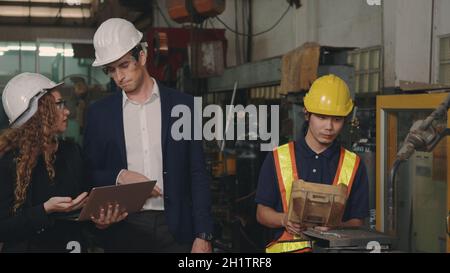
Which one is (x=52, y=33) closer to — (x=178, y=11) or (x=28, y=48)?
(x=28, y=48)

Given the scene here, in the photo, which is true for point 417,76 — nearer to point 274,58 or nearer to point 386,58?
point 386,58

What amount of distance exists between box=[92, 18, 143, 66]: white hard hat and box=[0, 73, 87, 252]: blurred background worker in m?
0.26

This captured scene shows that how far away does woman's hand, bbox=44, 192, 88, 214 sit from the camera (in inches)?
126

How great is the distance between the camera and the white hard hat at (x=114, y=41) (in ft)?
10.7

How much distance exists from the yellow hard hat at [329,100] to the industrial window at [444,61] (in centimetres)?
73

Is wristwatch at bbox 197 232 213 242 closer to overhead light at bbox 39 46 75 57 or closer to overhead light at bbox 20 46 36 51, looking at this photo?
overhead light at bbox 39 46 75 57

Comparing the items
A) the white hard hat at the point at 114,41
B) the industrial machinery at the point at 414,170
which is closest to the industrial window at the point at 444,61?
the industrial machinery at the point at 414,170

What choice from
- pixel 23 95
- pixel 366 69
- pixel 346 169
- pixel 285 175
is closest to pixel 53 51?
pixel 23 95

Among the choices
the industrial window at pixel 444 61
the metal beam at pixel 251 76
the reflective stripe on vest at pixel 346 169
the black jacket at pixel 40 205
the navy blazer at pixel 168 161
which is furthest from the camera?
the metal beam at pixel 251 76

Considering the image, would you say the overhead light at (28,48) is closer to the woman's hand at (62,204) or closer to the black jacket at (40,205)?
the black jacket at (40,205)

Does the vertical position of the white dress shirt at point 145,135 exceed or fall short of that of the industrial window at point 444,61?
it falls short

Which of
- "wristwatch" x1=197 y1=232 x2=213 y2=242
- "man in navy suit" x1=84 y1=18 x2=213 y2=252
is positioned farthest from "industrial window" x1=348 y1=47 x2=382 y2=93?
"wristwatch" x1=197 y1=232 x2=213 y2=242

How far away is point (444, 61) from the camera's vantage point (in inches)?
144

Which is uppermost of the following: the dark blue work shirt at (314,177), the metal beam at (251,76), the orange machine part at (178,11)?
the orange machine part at (178,11)
